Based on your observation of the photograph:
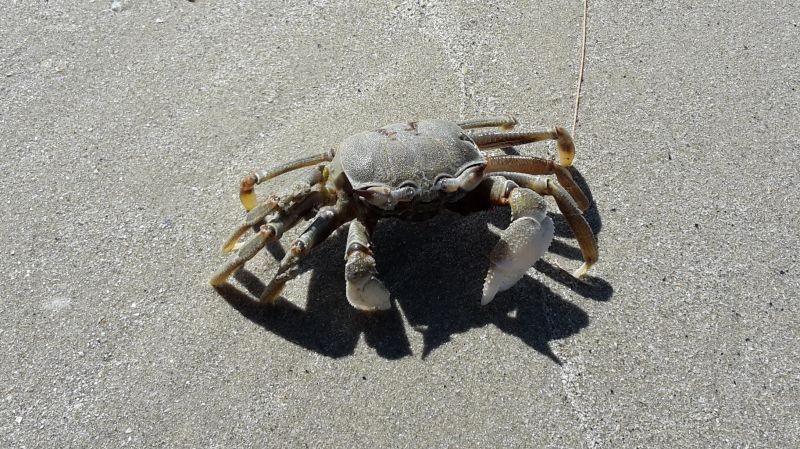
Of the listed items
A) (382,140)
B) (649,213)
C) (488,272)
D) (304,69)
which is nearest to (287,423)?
(488,272)

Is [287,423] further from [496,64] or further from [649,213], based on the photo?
[496,64]

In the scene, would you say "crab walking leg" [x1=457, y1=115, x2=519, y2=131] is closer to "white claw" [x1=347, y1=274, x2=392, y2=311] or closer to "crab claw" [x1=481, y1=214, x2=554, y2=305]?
"crab claw" [x1=481, y1=214, x2=554, y2=305]

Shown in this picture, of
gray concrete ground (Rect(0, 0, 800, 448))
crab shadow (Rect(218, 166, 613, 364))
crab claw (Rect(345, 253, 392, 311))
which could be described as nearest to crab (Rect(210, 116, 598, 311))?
crab claw (Rect(345, 253, 392, 311))

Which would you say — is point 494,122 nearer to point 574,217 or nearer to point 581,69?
point 574,217

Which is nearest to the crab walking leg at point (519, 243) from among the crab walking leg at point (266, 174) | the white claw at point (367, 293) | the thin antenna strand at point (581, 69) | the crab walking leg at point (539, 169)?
the crab walking leg at point (539, 169)

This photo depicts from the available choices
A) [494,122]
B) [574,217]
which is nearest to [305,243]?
[574,217]

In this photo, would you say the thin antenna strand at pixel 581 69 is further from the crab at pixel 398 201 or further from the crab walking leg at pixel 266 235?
the crab walking leg at pixel 266 235
